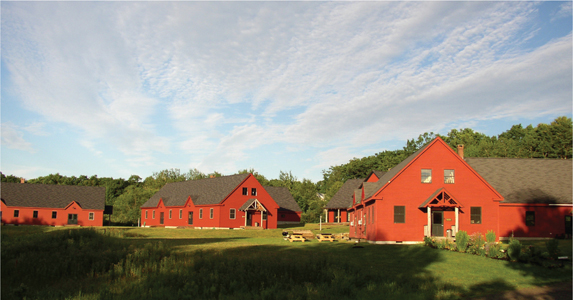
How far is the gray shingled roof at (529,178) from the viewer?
3453 centimetres

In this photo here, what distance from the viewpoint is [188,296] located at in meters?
13.0

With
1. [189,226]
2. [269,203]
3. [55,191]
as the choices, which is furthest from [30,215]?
[269,203]

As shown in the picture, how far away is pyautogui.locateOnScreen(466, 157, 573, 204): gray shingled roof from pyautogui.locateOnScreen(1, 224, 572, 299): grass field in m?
17.0

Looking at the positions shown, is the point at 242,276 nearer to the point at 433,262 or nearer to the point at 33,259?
the point at 33,259

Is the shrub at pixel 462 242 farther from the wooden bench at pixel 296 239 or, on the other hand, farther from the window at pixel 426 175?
the wooden bench at pixel 296 239

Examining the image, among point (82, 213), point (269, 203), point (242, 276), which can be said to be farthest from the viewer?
point (82, 213)

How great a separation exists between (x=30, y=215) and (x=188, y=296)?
6298 centimetres

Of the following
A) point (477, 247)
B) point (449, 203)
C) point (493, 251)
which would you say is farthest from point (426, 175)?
point (493, 251)

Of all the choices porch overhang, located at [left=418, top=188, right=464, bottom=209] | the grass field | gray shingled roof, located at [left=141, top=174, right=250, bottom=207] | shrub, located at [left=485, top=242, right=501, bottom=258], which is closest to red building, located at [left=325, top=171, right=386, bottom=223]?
gray shingled roof, located at [left=141, top=174, right=250, bottom=207]

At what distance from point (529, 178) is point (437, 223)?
37.0 feet

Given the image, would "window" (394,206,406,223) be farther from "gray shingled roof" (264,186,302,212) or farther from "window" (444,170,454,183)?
"gray shingled roof" (264,186,302,212)

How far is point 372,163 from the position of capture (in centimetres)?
10562

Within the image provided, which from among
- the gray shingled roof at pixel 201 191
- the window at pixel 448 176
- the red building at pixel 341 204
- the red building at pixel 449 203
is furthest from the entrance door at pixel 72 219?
the window at pixel 448 176

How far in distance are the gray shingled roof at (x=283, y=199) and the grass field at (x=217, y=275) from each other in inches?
2088
